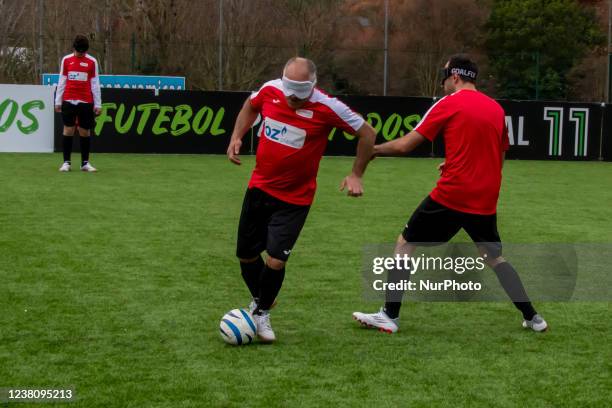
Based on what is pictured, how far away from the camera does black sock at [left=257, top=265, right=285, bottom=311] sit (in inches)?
253

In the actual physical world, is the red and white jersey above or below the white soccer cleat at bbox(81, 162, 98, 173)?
above

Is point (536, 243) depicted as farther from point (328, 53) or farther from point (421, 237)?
point (328, 53)

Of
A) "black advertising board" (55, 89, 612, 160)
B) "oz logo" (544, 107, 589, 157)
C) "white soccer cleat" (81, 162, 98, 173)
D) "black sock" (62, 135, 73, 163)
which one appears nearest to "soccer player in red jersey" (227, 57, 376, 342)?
"white soccer cleat" (81, 162, 98, 173)

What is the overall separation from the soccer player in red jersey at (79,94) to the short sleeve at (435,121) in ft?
35.1

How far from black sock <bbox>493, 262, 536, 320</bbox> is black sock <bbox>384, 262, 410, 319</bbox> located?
594 mm

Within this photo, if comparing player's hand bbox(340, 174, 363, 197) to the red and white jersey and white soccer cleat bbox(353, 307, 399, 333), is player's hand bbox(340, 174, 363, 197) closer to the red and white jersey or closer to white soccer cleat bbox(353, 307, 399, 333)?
white soccer cleat bbox(353, 307, 399, 333)

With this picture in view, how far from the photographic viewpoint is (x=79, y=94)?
54.1 ft

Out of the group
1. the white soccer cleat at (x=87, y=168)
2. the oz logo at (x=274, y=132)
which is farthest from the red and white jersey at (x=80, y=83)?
the oz logo at (x=274, y=132)

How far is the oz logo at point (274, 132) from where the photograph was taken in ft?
20.9

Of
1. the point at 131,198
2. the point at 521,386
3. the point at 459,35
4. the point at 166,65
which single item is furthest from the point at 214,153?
the point at 459,35

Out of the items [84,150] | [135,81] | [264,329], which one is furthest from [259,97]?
[135,81]

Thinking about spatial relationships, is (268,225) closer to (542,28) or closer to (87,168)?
(87,168)

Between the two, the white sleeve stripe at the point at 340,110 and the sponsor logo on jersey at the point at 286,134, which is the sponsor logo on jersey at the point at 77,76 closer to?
the sponsor logo on jersey at the point at 286,134

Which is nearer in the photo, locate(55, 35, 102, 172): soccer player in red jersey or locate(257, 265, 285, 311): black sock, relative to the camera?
locate(257, 265, 285, 311): black sock
